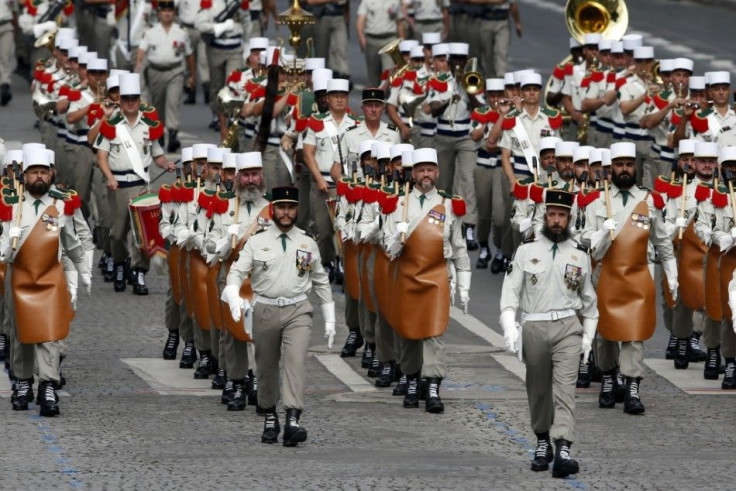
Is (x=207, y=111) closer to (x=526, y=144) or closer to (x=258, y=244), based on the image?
(x=526, y=144)

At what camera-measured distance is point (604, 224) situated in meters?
20.7

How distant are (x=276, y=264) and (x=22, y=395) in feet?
8.71

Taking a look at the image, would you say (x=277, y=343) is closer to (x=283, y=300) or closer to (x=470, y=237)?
(x=283, y=300)

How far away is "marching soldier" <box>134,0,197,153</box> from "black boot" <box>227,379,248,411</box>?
45.8 feet

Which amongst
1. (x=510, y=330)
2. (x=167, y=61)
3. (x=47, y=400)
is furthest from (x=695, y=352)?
(x=167, y=61)

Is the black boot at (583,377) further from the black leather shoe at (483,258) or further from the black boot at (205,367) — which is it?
the black leather shoe at (483,258)

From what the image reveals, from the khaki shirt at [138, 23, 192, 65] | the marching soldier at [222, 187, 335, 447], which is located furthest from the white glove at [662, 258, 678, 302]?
the khaki shirt at [138, 23, 192, 65]

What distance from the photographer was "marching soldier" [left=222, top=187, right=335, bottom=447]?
19094mm

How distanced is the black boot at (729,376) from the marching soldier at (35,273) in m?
5.74

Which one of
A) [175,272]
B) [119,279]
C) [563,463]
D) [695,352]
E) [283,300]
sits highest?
[283,300]

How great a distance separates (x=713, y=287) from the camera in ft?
72.6

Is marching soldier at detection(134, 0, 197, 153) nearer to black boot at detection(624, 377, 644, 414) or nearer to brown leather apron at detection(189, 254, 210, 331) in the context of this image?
brown leather apron at detection(189, 254, 210, 331)

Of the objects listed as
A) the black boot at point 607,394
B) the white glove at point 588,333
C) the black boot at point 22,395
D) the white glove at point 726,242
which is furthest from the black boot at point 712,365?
the black boot at point 22,395

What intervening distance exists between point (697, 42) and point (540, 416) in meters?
26.7
